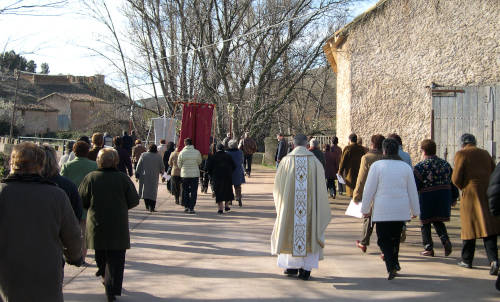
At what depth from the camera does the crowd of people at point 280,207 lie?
11.8 feet

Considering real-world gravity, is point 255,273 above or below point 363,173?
below

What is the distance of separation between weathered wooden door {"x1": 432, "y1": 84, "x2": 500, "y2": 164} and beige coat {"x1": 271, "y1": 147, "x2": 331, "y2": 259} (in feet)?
23.5

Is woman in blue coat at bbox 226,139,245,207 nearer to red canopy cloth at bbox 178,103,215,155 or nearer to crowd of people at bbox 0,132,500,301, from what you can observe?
red canopy cloth at bbox 178,103,215,155

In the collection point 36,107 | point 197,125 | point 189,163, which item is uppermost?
point 36,107

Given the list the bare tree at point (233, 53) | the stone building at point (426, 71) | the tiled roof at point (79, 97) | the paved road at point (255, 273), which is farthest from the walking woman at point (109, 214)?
the tiled roof at point (79, 97)

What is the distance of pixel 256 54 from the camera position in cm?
2883

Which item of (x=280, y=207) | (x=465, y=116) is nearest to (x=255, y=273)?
(x=280, y=207)

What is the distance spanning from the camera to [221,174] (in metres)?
12.6

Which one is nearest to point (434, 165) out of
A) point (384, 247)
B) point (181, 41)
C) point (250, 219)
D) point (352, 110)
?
point (384, 247)

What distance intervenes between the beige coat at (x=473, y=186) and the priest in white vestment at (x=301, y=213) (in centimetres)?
187

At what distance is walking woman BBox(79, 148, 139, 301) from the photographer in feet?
19.1

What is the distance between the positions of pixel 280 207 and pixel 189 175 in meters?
5.93

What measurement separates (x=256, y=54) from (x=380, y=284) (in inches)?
918

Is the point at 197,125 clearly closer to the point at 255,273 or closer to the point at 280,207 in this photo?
the point at 255,273
